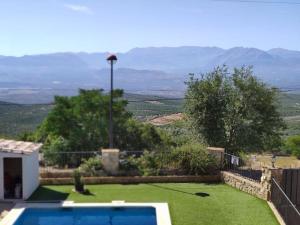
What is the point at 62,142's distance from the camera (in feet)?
78.6

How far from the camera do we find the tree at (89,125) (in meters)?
25.7

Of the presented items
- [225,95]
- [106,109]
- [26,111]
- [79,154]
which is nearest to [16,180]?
[79,154]

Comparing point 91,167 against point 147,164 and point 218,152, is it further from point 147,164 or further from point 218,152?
point 218,152

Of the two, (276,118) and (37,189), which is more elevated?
(276,118)

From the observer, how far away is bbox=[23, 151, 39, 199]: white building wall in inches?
635

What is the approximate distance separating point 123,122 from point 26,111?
54040 mm

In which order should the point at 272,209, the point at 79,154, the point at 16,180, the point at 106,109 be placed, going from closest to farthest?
the point at 272,209 < the point at 16,180 < the point at 79,154 < the point at 106,109

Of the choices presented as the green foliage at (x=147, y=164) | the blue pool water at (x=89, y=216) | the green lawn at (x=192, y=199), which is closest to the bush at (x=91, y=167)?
the green lawn at (x=192, y=199)

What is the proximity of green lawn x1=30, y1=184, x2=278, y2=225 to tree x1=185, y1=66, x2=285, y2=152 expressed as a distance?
710cm

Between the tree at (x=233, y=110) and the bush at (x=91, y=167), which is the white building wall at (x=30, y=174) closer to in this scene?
the bush at (x=91, y=167)

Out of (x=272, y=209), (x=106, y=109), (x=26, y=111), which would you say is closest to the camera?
(x=272, y=209)

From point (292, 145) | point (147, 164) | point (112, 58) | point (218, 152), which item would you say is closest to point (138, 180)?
point (147, 164)

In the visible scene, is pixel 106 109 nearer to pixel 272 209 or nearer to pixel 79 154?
pixel 79 154

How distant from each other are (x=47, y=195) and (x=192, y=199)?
5.30 metres
